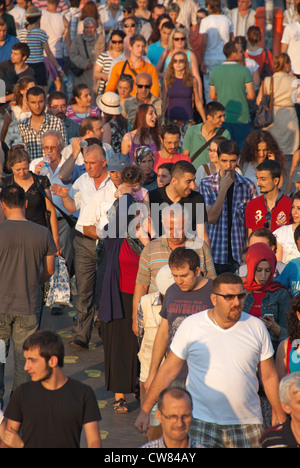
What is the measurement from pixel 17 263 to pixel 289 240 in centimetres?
242

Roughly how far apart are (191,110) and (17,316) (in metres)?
6.30

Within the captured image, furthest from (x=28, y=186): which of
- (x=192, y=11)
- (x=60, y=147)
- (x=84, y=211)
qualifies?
(x=192, y=11)

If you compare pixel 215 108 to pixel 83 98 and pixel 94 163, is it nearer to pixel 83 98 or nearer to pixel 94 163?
pixel 94 163

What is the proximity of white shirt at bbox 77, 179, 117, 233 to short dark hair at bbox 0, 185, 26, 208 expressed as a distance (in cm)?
162

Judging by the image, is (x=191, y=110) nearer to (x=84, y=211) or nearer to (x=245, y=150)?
(x=245, y=150)

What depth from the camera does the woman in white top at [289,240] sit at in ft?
25.6

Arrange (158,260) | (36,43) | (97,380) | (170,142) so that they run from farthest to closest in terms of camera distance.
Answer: (36,43) → (170,142) → (97,380) → (158,260)

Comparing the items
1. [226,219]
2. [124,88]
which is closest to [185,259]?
[226,219]

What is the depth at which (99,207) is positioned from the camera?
8.82 metres

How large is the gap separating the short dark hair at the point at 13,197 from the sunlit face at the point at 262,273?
1988 mm

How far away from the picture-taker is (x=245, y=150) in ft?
31.8

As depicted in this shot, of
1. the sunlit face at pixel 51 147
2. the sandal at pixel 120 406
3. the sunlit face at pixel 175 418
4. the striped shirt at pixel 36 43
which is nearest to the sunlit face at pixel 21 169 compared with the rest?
the sunlit face at pixel 51 147

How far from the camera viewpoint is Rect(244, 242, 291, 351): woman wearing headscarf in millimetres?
6703

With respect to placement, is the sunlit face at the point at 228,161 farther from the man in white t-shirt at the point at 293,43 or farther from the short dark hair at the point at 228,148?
the man in white t-shirt at the point at 293,43
